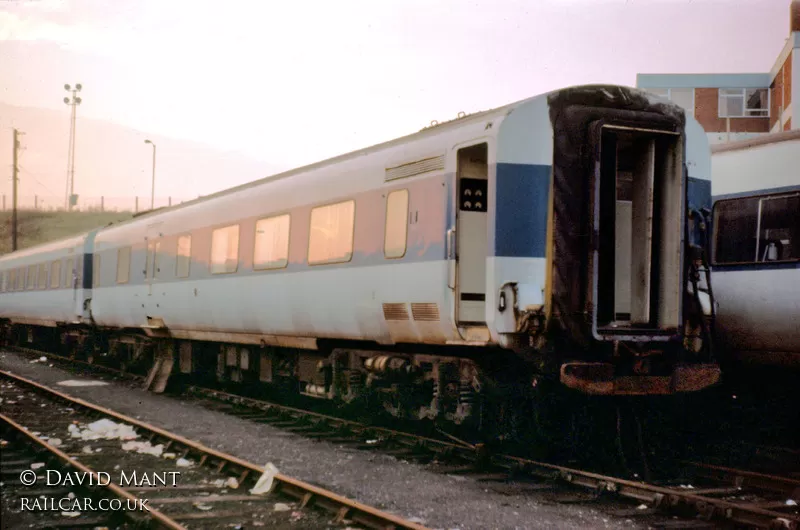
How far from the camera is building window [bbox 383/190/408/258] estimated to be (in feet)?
30.7

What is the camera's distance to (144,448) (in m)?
10.1

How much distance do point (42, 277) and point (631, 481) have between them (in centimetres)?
2196

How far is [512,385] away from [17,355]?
2238 cm

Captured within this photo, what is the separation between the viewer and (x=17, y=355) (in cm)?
2689

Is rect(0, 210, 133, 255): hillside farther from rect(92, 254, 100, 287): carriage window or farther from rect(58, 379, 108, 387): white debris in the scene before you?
rect(58, 379, 108, 387): white debris

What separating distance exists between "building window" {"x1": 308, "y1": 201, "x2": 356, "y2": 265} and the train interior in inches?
123

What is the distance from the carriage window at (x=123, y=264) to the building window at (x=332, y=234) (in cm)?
813

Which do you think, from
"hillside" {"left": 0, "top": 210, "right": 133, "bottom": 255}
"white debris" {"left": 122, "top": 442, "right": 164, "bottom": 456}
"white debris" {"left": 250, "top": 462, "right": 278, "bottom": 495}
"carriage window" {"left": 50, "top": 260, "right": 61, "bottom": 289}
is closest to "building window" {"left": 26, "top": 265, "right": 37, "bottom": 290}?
"carriage window" {"left": 50, "top": 260, "right": 61, "bottom": 289}

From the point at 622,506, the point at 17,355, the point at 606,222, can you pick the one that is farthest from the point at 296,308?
the point at 17,355

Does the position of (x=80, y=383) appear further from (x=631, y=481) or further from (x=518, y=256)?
(x=631, y=481)

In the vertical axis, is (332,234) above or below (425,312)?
above

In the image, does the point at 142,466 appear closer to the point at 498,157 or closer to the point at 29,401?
the point at 498,157

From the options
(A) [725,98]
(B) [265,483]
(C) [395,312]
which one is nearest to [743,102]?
(A) [725,98]

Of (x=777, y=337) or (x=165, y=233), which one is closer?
(x=777, y=337)
